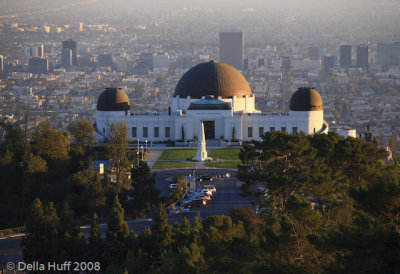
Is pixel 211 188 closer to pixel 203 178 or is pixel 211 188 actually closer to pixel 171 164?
pixel 203 178

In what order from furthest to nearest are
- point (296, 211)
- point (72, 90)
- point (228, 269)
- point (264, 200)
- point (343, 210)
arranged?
point (72, 90) < point (264, 200) < point (343, 210) < point (296, 211) < point (228, 269)

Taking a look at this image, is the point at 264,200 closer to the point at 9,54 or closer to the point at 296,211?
the point at 296,211

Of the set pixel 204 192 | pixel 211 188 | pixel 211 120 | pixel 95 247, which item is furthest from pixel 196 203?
pixel 211 120

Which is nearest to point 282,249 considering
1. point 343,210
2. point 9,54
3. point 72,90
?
point 343,210

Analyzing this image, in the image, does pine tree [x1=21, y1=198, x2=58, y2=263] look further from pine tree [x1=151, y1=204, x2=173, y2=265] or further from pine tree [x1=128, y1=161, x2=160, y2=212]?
pine tree [x1=128, y1=161, x2=160, y2=212]

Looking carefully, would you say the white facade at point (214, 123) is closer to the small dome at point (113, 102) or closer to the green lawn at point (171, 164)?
the small dome at point (113, 102)

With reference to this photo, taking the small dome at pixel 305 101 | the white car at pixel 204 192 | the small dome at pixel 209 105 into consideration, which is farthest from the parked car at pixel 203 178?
the small dome at pixel 305 101
